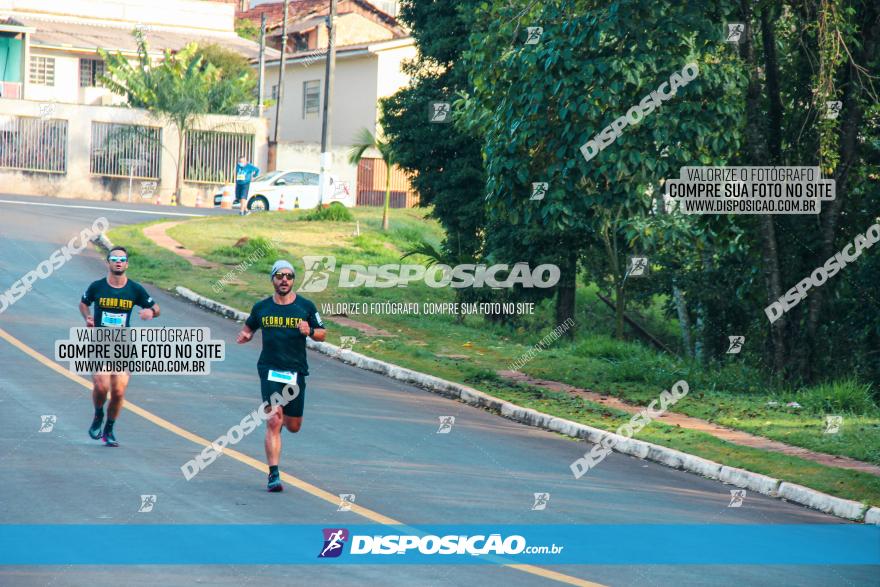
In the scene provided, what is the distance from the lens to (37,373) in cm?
1595

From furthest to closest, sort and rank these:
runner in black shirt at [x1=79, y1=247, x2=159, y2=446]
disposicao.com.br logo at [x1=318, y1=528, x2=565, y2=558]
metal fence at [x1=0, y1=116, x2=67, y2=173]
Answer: metal fence at [x1=0, y1=116, x2=67, y2=173]
runner in black shirt at [x1=79, y1=247, x2=159, y2=446]
disposicao.com.br logo at [x1=318, y1=528, x2=565, y2=558]

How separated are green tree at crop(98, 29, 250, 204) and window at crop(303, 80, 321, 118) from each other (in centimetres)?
478

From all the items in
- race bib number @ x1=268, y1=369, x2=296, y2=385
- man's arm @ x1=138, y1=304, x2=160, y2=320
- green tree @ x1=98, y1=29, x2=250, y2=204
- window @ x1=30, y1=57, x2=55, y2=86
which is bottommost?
race bib number @ x1=268, y1=369, x2=296, y2=385

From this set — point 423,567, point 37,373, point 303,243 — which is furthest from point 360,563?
point 303,243

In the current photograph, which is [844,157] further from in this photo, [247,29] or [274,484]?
[247,29]

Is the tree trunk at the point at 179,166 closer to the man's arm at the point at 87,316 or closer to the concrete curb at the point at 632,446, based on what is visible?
the concrete curb at the point at 632,446

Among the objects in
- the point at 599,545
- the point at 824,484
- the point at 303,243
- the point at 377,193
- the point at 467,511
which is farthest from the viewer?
the point at 377,193

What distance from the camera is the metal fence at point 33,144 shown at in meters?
43.4

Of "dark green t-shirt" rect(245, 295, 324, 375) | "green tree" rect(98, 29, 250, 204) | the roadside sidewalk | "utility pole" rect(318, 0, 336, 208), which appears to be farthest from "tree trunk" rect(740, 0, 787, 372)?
"green tree" rect(98, 29, 250, 204)

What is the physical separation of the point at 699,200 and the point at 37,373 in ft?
33.5

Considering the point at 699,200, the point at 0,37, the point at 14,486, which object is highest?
the point at 0,37

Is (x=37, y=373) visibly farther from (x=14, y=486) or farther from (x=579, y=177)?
(x=579, y=177)

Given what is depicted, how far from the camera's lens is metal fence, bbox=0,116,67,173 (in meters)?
43.4

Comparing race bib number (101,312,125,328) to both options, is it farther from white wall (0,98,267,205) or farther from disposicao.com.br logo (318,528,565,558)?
white wall (0,98,267,205)
